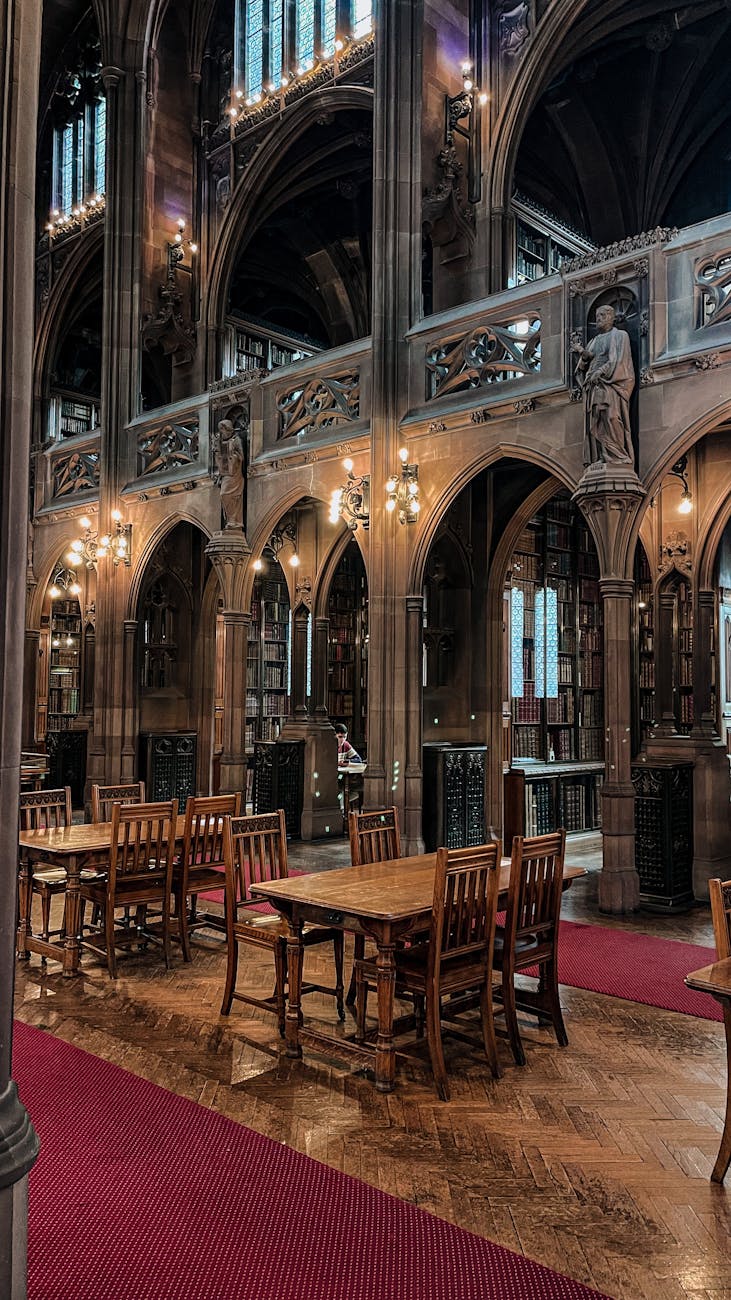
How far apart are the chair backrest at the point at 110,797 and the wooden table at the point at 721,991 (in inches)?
185

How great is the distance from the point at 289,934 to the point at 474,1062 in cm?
108

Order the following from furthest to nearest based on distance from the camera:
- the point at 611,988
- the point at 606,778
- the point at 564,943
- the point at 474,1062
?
the point at 606,778 < the point at 564,943 < the point at 611,988 < the point at 474,1062

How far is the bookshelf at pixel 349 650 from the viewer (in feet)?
48.4

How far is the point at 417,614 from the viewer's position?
30.0 ft

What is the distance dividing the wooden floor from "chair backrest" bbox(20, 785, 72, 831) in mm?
1032

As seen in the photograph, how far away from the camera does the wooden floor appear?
9.84ft

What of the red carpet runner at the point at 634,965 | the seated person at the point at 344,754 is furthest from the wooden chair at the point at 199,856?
the seated person at the point at 344,754

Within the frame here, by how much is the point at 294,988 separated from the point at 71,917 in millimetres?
1859

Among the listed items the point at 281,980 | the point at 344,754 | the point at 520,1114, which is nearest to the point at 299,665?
the point at 344,754

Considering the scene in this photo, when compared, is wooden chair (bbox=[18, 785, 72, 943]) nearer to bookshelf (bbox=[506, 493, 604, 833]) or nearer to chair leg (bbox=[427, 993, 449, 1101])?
chair leg (bbox=[427, 993, 449, 1101])

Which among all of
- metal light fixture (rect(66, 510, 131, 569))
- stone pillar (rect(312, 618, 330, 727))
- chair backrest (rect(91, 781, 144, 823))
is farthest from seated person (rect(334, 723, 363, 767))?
chair backrest (rect(91, 781, 144, 823))

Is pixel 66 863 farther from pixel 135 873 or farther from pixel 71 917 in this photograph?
pixel 135 873

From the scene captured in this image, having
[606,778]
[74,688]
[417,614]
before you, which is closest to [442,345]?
[417,614]

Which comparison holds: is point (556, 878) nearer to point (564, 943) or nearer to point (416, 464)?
point (564, 943)
